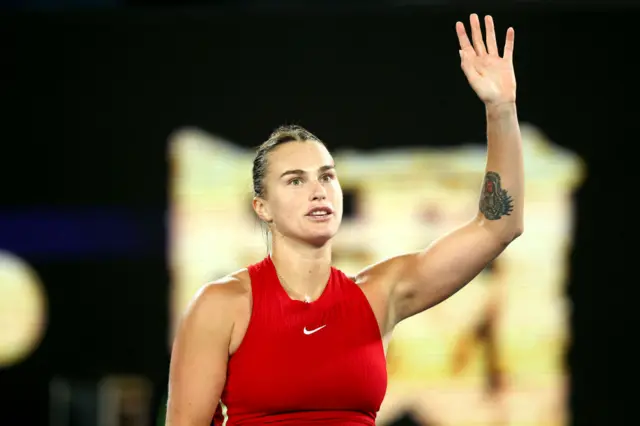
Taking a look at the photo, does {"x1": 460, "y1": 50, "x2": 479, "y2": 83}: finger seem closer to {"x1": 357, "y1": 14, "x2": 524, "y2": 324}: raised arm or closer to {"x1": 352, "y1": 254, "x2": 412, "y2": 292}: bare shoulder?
{"x1": 357, "y1": 14, "x2": 524, "y2": 324}: raised arm

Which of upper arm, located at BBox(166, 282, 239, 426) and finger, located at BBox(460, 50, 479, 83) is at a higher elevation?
finger, located at BBox(460, 50, 479, 83)

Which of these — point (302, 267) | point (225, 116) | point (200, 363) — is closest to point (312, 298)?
point (302, 267)

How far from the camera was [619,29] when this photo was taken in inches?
241

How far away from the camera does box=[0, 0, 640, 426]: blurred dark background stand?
6.10 m

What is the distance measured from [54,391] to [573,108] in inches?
137

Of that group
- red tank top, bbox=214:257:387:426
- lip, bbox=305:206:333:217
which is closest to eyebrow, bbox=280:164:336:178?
lip, bbox=305:206:333:217

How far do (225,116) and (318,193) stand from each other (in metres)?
3.15

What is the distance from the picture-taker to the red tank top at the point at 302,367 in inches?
121

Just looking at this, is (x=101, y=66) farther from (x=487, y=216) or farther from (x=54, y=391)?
(x=487, y=216)

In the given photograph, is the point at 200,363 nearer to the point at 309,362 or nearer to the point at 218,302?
the point at 218,302

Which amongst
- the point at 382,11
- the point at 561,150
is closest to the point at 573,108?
the point at 561,150

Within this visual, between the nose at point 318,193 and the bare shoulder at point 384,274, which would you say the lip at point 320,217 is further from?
the bare shoulder at point 384,274

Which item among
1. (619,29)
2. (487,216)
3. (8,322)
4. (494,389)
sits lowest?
(494,389)

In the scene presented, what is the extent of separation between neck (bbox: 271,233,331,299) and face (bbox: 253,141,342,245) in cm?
4
